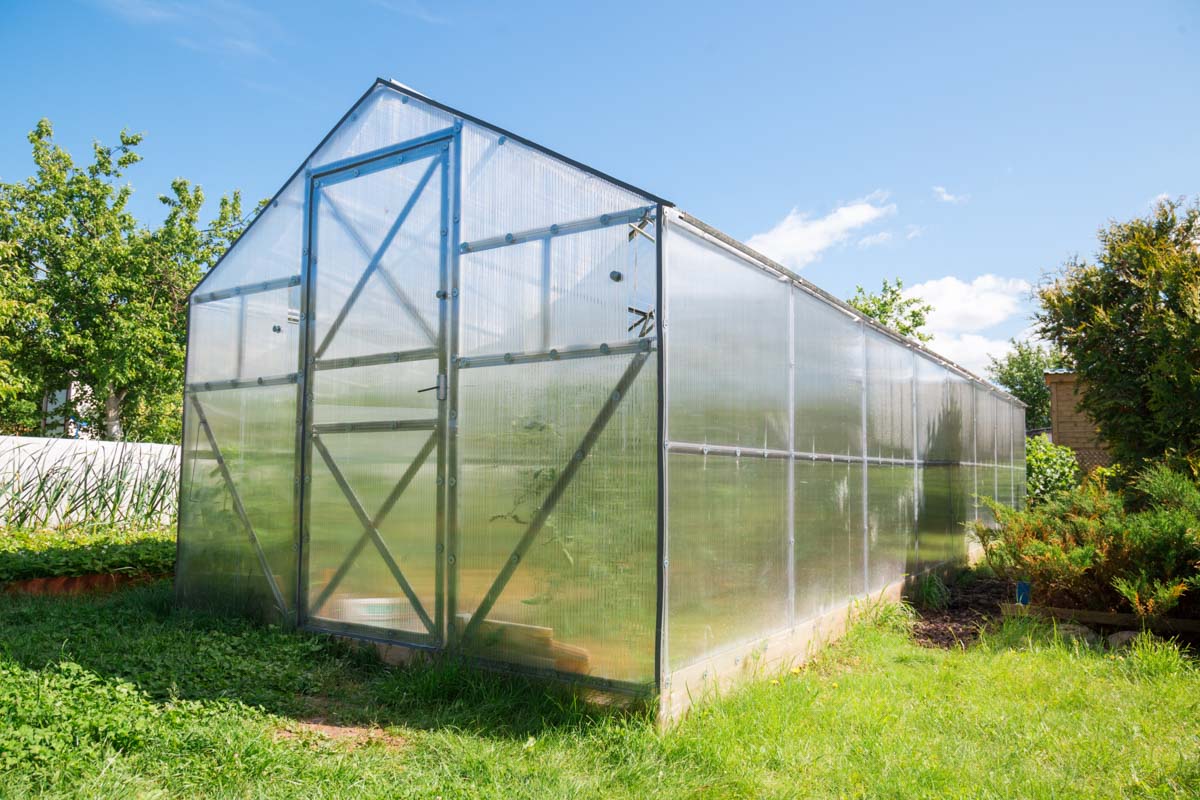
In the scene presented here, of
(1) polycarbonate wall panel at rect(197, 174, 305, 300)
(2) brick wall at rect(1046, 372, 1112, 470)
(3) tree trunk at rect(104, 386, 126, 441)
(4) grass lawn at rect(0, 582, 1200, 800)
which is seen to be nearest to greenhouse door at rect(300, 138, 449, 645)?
(1) polycarbonate wall panel at rect(197, 174, 305, 300)

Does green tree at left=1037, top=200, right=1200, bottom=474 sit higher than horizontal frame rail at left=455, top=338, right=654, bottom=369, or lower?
higher

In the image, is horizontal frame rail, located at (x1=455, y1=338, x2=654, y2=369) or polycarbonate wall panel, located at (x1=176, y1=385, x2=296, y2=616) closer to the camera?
horizontal frame rail, located at (x1=455, y1=338, x2=654, y2=369)

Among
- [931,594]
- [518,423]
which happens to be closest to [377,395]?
[518,423]

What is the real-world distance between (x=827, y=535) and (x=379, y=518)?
3375mm

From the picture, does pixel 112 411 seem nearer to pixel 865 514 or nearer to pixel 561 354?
pixel 865 514

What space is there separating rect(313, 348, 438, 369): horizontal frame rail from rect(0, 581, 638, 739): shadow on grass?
1.90m


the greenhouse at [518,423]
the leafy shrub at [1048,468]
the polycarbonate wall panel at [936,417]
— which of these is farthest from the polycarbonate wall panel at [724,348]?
the leafy shrub at [1048,468]

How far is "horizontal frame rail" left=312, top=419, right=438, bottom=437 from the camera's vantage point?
530cm

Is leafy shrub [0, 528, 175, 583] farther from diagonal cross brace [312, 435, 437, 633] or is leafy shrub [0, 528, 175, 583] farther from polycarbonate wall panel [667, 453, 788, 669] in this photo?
polycarbonate wall panel [667, 453, 788, 669]

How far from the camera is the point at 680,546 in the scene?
14.2 feet

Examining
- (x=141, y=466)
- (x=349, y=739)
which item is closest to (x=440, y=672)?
(x=349, y=739)

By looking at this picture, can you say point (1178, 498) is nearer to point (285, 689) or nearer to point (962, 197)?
point (962, 197)

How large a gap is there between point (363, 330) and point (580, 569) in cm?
252

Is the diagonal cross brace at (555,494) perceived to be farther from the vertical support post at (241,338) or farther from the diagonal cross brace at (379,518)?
the vertical support post at (241,338)
